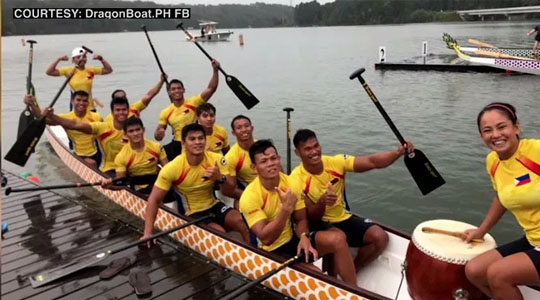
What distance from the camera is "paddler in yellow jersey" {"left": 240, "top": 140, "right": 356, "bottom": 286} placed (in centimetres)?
379

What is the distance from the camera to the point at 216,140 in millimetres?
6332

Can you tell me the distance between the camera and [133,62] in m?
34.2

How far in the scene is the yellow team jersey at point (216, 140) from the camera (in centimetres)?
628

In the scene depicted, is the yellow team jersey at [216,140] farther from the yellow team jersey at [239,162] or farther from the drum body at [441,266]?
the drum body at [441,266]

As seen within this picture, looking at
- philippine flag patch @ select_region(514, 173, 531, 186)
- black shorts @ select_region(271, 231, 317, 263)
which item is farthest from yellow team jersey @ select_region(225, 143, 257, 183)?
philippine flag patch @ select_region(514, 173, 531, 186)

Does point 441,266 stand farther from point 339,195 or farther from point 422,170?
point 422,170

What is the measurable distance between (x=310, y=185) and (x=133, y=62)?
32.6 metres

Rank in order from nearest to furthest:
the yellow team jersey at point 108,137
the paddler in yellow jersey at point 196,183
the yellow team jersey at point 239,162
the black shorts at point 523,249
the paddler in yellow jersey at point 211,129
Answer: the black shorts at point 523,249, the paddler in yellow jersey at point 196,183, the yellow team jersey at point 239,162, the paddler in yellow jersey at point 211,129, the yellow team jersey at point 108,137

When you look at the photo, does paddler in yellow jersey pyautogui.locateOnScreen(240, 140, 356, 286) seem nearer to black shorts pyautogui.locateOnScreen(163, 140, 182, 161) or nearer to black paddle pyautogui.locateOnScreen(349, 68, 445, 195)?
black paddle pyautogui.locateOnScreen(349, 68, 445, 195)

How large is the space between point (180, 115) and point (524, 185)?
17.6 ft

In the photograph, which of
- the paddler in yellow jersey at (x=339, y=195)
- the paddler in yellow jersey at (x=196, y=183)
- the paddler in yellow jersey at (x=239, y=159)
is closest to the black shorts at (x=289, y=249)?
the paddler in yellow jersey at (x=339, y=195)

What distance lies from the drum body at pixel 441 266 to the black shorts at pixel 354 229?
2.58ft

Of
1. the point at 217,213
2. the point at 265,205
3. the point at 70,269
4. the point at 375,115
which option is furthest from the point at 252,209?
the point at 375,115

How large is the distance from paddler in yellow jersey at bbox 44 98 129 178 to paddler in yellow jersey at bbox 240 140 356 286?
3.01m
